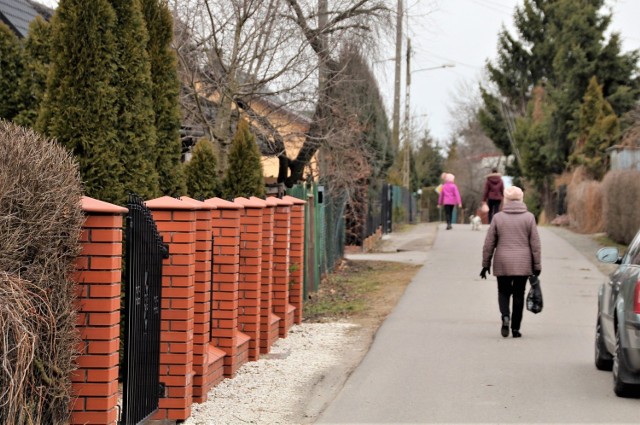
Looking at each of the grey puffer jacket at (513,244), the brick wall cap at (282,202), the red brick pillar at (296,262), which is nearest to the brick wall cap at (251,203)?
the brick wall cap at (282,202)

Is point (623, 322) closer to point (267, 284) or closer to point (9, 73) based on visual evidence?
point (267, 284)

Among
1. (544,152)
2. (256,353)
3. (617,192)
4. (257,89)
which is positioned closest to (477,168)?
(544,152)

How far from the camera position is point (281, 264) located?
12.5 metres

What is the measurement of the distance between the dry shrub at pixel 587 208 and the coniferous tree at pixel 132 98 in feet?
75.3

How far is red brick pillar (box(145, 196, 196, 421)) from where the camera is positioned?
751 centimetres

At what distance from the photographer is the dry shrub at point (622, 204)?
946 inches

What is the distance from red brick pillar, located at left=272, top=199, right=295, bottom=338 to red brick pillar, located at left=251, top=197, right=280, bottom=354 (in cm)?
76

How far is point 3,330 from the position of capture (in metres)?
4.54

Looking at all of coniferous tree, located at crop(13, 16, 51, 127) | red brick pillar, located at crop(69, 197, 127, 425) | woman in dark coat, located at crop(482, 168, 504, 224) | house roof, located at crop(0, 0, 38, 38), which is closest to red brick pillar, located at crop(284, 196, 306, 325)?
coniferous tree, located at crop(13, 16, 51, 127)

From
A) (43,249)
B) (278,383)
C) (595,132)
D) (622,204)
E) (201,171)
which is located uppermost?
(595,132)

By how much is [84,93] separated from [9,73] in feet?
13.1

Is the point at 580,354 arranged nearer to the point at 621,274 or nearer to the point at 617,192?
the point at 621,274

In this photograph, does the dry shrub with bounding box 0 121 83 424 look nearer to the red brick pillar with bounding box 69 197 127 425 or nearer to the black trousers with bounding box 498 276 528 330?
the red brick pillar with bounding box 69 197 127 425

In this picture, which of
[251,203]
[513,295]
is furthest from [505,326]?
[251,203]
